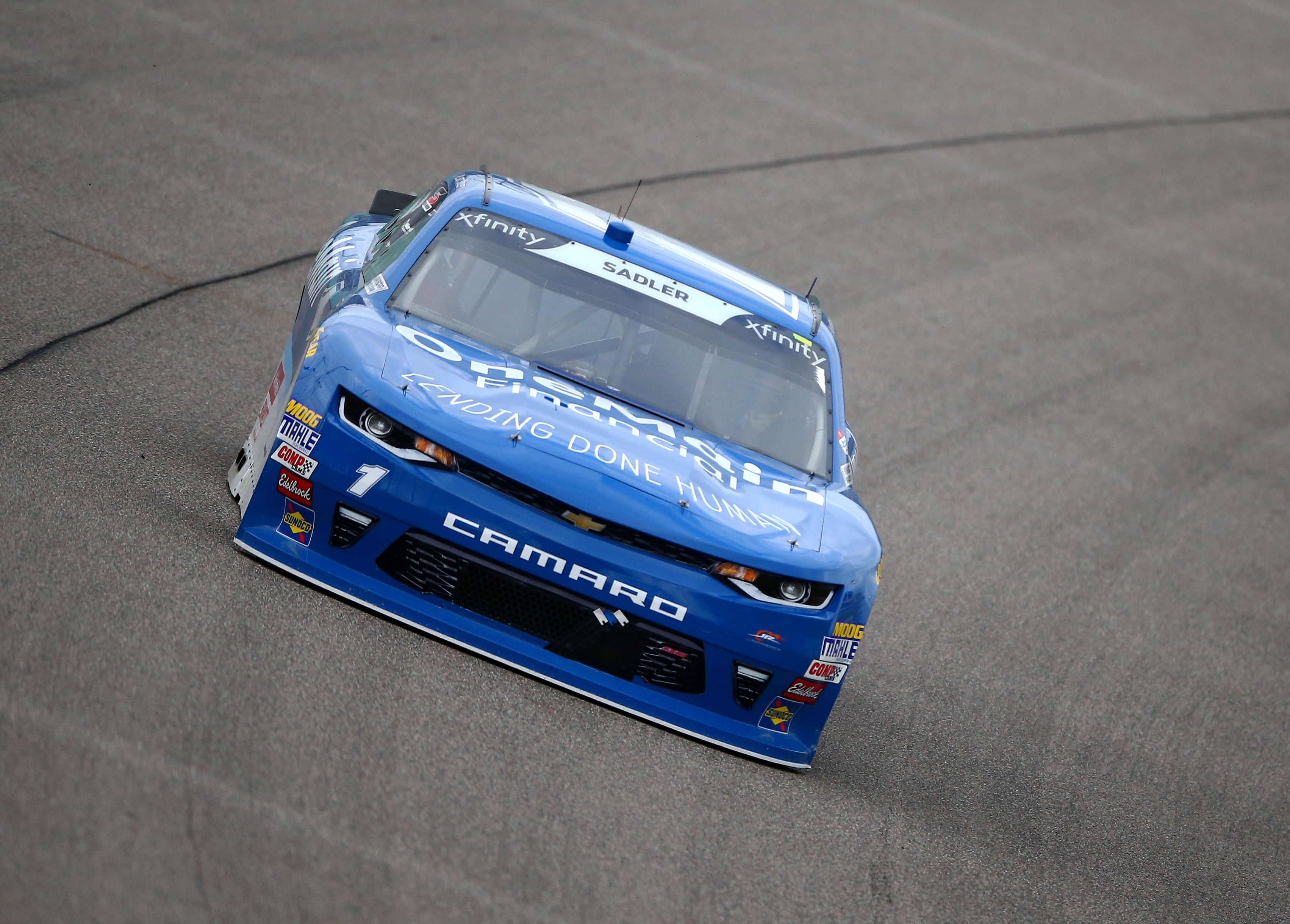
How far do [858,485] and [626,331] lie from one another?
305 centimetres

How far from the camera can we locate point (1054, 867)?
4992 millimetres

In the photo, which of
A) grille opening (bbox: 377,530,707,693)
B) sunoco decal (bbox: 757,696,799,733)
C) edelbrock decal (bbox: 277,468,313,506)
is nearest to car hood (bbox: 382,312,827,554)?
grille opening (bbox: 377,530,707,693)

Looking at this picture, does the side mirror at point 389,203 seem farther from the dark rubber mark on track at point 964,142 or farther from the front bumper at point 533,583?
the dark rubber mark on track at point 964,142

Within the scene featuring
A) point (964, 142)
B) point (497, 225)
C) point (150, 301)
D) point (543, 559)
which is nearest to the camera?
point (543, 559)

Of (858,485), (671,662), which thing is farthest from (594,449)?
(858,485)

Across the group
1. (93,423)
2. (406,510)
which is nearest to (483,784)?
(406,510)

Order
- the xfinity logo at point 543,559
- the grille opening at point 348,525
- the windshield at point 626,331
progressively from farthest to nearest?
1. the windshield at point 626,331
2. the grille opening at point 348,525
3. the xfinity logo at point 543,559

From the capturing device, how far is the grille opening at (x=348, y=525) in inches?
179

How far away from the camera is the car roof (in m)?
5.70

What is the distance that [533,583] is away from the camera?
4523 millimetres

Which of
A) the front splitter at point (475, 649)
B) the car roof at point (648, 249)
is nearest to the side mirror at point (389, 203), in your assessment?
the car roof at point (648, 249)

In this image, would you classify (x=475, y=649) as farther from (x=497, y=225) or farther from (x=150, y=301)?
(x=150, y=301)

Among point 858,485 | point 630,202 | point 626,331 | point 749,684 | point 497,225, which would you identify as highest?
point 497,225

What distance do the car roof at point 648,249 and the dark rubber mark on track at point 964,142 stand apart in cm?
489
